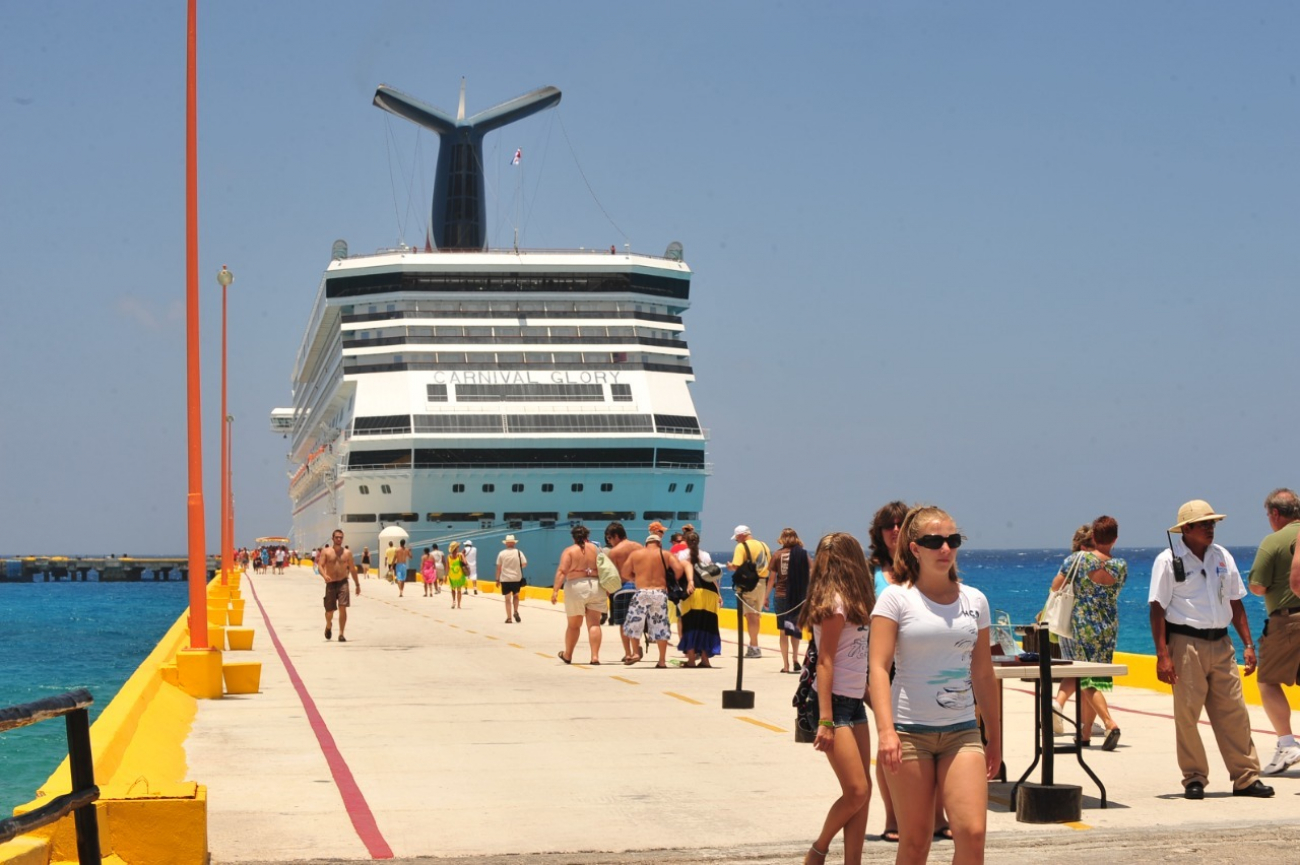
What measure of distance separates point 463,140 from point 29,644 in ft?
131

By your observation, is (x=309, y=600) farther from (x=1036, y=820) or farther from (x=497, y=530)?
(x=1036, y=820)

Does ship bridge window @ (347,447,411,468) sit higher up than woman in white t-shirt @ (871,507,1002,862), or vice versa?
ship bridge window @ (347,447,411,468)

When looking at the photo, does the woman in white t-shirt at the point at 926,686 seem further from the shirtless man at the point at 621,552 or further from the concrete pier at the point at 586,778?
the shirtless man at the point at 621,552

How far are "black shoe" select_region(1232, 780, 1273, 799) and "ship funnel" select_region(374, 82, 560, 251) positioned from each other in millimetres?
72599

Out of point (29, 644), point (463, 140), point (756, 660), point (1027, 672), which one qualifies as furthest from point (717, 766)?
point (463, 140)

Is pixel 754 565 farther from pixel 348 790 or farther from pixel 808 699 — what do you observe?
pixel 808 699

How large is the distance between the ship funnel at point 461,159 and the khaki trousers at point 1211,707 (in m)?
72.2

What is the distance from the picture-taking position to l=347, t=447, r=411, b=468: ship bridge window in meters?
57.8

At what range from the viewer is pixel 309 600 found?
127ft

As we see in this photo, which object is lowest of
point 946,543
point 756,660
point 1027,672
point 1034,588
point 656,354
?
point 1034,588

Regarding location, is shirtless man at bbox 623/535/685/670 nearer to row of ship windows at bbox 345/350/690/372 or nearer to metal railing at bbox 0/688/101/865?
metal railing at bbox 0/688/101/865

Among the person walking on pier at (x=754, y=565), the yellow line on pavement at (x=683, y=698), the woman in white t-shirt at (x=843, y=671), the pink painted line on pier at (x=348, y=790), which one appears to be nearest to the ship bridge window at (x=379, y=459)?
the person walking on pier at (x=754, y=565)

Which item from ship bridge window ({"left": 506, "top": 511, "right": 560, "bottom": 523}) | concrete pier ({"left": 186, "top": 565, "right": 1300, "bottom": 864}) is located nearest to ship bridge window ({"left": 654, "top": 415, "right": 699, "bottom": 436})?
ship bridge window ({"left": 506, "top": 511, "right": 560, "bottom": 523})

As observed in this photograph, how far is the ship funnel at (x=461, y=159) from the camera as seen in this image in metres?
79.7
